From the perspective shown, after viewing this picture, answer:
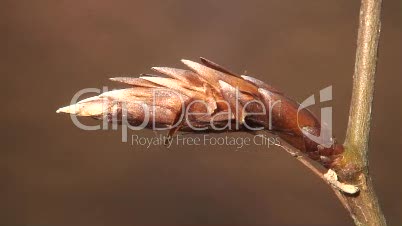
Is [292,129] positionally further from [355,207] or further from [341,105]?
[341,105]

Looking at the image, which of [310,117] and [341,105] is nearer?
[310,117]

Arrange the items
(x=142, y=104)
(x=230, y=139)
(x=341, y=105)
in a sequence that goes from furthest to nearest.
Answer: (x=341, y=105) → (x=230, y=139) → (x=142, y=104)

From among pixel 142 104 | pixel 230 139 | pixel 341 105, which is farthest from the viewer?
pixel 341 105

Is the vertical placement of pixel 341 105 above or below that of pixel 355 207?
above

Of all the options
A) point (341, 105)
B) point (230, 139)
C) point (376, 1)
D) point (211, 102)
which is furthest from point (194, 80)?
point (341, 105)

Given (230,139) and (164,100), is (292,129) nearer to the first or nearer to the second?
(164,100)

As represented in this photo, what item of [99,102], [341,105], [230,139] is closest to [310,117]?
[99,102]
